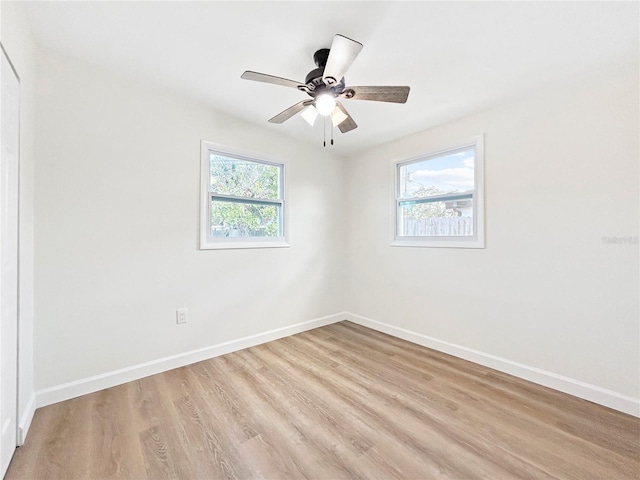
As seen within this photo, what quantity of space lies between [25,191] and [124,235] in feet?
2.12

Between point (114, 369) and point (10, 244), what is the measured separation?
1.28m

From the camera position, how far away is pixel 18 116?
1.57 meters

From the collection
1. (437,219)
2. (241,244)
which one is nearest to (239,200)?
(241,244)

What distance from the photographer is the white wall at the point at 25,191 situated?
5.15 ft

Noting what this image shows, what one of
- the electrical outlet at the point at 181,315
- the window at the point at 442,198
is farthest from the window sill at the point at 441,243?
the electrical outlet at the point at 181,315

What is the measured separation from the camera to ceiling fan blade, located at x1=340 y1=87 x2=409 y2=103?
180 cm

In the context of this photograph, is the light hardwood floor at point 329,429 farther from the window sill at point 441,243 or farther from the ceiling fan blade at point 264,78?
the ceiling fan blade at point 264,78

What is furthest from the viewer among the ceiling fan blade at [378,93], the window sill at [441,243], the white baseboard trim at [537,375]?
the window sill at [441,243]

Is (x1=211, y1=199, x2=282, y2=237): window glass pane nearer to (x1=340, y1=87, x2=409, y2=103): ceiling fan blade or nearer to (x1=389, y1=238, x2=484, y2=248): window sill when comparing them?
(x1=389, y1=238, x2=484, y2=248): window sill

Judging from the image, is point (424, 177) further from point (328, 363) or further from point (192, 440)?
point (192, 440)

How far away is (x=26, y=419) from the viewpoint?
1.70m

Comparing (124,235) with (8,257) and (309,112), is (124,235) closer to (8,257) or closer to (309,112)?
(8,257)

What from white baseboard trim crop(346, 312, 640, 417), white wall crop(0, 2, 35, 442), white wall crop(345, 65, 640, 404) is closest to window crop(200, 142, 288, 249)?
white wall crop(0, 2, 35, 442)

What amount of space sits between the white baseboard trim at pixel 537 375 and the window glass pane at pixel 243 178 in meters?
2.33
